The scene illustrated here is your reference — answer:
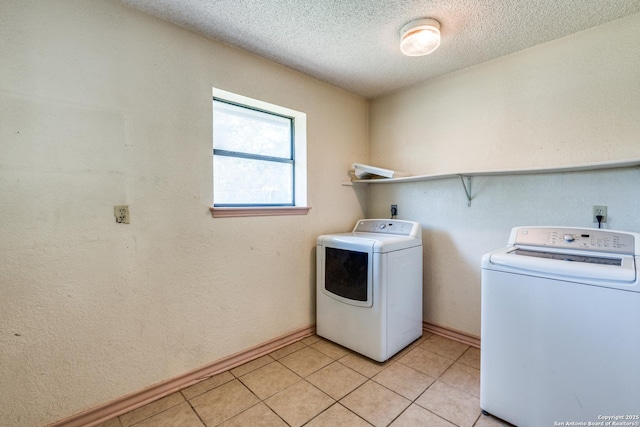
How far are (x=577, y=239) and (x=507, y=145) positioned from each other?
85 centimetres

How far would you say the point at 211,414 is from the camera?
1.58 metres

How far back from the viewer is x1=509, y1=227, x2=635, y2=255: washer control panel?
151cm

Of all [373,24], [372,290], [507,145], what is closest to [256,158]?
[373,24]

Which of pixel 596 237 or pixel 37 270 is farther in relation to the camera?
pixel 596 237

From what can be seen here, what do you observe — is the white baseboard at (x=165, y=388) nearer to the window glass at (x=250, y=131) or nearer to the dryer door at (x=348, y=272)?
the dryer door at (x=348, y=272)

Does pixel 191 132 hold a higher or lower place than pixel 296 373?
higher

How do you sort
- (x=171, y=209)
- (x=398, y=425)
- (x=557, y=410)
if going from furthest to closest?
(x=171, y=209)
(x=398, y=425)
(x=557, y=410)

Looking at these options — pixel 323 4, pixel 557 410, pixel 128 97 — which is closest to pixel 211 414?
pixel 557 410

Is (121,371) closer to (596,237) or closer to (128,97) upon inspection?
(128,97)

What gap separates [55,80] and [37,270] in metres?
0.95

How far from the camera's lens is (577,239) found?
166cm

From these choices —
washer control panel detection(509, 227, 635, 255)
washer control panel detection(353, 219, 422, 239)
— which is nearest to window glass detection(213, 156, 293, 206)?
washer control panel detection(353, 219, 422, 239)

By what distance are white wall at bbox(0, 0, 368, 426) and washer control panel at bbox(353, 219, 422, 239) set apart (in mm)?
967

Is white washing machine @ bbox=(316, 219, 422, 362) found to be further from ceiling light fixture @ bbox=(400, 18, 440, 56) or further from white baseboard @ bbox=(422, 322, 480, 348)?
ceiling light fixture @ bbox=(400, 18, 440, 56)
